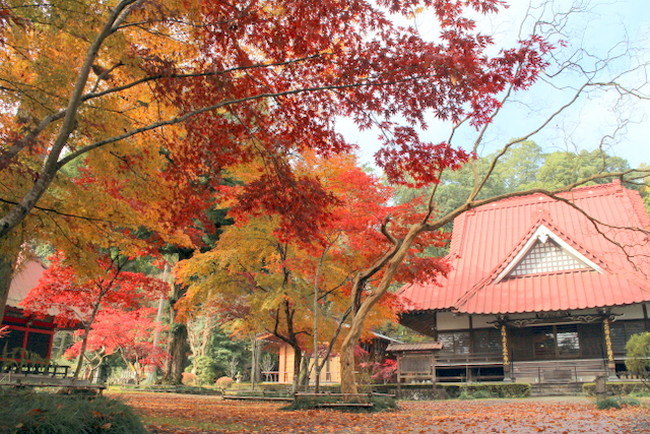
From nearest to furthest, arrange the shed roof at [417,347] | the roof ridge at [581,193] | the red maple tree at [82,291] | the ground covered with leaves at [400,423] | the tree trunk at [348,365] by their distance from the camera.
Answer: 1. the ground covered with leaves at [400,423]
2. the tree trunk at [348,365]
3. the red maple tree at [82,291]
4. the shed roof at [417,347]
5. the roof ridge at [581,193]

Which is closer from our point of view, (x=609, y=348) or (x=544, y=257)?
(x=609, y=348)

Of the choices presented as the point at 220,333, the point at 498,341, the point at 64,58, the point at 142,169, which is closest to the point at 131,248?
the point at 142,169

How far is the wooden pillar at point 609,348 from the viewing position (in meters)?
19.3

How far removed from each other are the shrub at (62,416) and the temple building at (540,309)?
46.9ft

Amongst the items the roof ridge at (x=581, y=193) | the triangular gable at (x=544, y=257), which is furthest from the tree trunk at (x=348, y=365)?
the roof ridge at (x=581, y=193)

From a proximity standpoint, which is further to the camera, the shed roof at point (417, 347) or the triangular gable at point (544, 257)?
the triangular gable at point (544, 257)

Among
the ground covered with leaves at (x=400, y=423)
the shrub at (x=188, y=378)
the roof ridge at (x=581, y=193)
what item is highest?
the roof ridge at (x=581, y=193)

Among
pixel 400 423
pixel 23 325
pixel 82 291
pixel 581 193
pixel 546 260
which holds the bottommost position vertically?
pixel 400 423

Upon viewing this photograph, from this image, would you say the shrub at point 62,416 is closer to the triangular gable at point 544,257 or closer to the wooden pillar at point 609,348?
the wooden pillar at point 609,348

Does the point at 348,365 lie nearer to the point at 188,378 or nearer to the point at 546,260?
the point at 546,260

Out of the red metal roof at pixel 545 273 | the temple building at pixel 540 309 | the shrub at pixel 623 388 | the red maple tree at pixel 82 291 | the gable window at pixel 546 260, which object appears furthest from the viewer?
the gable window at pixel 546 260

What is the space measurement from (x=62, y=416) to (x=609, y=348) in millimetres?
20165

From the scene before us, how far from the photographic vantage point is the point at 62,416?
4742 millimetres

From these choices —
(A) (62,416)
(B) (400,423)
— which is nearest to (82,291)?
(B) (400,423)
